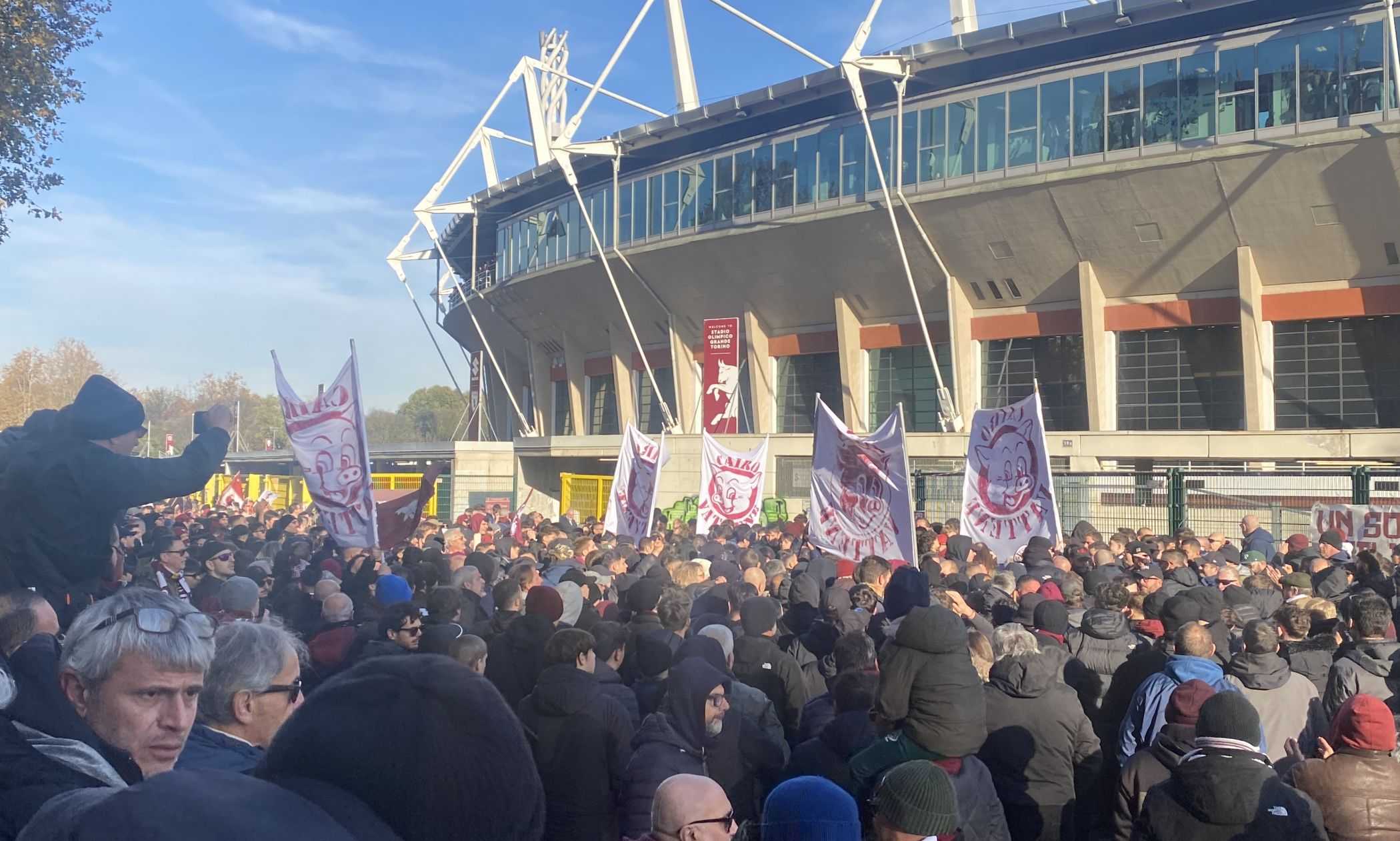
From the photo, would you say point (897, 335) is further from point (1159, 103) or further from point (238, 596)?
point (238, 596)

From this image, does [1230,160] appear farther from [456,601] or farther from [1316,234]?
[456,601]

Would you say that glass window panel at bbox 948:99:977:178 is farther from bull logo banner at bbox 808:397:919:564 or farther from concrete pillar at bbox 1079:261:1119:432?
bull logo banner at bbox 808:397:919:564

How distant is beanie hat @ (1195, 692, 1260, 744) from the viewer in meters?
3.71

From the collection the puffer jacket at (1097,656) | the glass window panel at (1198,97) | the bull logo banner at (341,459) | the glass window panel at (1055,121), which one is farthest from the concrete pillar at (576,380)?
the puffer jacket at (1097,656)

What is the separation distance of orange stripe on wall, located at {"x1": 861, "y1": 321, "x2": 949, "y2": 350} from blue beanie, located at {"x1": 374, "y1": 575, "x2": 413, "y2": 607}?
89.3 feet

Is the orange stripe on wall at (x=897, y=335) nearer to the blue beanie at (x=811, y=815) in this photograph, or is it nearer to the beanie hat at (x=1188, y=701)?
the beanie hat at (x=1188, y=701)

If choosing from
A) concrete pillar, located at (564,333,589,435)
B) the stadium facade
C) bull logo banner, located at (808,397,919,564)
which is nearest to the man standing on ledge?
bull logo banner, located at (808,397,919,564)

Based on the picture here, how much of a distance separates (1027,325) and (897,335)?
13.2 feet

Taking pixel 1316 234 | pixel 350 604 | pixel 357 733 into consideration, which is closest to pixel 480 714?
pixel 357 733

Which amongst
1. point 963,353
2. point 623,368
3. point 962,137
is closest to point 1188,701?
point 962,137

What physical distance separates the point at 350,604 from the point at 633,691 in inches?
94.2

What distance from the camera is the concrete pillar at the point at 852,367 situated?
34.6 metres

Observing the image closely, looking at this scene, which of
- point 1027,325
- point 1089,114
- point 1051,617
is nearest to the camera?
point 1051,617

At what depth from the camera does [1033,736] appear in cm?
508
